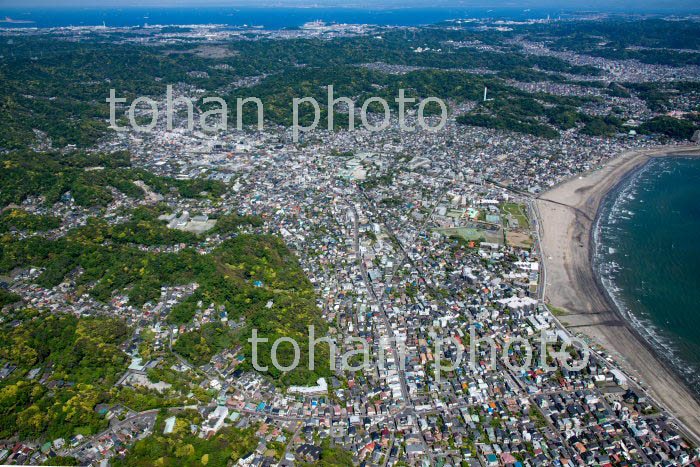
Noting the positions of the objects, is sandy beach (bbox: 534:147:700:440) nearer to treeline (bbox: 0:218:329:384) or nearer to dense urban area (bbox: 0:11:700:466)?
dense urban area (bbox: 0:11:700:466)

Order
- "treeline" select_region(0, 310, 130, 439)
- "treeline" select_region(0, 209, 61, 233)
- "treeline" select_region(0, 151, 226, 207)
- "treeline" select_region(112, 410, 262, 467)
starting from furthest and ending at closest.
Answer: "treeline" select_region(0, 151, 226, 207), "treeline" select_region(0, 209, 61, 233), "treeline" select_region(0, 310, 130, 439), "treeline" select_region(112, 410, 262, 467)

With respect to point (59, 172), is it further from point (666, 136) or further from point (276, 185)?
point (666, 136)

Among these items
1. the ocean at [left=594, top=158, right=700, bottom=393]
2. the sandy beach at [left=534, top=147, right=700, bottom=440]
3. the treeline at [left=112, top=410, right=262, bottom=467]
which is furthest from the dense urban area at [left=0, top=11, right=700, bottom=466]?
the ocean at [left=594, top=158, right=700, bottom=393]

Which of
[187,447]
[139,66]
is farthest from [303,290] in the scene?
[139,66]

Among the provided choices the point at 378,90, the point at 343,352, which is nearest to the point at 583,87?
the point at 378,90

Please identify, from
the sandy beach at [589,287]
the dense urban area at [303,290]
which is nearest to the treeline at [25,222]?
the dense urban area at [303,290]
